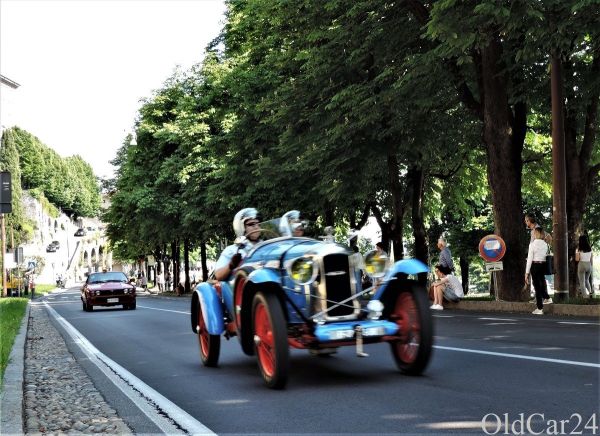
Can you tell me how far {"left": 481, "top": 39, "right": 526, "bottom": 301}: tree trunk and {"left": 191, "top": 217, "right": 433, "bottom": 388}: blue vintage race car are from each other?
40.7 feet

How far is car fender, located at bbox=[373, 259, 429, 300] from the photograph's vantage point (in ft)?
26.0

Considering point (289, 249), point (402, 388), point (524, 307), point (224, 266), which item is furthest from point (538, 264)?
point (402, 388)

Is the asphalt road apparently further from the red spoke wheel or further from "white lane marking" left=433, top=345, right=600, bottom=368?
the red spoke wheel

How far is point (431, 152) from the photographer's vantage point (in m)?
24.1

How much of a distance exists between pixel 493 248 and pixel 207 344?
36.4 feet

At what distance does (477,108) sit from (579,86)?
2.50 m

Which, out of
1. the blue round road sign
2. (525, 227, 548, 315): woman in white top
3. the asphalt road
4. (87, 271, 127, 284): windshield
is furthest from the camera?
(87, 271, 127, 284): windshield

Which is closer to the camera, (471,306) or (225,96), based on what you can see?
(471,306)

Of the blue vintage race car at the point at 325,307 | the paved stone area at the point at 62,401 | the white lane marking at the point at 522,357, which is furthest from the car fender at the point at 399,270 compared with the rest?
the paved stone area at the point at 62,401

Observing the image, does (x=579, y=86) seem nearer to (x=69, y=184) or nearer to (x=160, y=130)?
(x=160, y=130)

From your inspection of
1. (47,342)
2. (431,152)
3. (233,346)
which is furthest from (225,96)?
(233,346)

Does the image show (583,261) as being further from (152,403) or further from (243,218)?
(152,403)

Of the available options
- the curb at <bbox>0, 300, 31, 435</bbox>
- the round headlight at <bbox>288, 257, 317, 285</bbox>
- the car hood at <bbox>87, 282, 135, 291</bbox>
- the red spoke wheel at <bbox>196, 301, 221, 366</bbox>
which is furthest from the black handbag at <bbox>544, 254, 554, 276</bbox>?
the car hood at <bbox>87, 282, 135, 291</bbox>

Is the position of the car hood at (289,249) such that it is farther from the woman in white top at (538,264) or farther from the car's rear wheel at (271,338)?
the woman in white top at (538,264)
